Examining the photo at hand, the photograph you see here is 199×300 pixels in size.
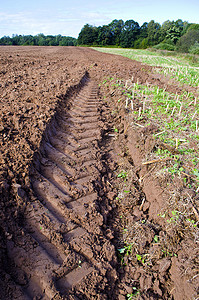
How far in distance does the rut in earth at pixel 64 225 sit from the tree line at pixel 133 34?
45.0m

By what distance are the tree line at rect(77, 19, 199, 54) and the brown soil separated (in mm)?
44446

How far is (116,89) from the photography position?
6176mm

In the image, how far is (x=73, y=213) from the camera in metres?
2.56

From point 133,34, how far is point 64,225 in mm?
57195

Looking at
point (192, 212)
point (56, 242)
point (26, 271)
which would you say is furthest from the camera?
point (192, 212)

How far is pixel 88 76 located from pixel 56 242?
6.99m

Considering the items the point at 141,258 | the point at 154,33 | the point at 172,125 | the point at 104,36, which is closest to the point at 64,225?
the point at 141,258

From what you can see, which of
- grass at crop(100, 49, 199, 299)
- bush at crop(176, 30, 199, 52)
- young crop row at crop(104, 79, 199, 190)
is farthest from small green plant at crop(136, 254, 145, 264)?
bush at crop(176, 30, 199, 52)

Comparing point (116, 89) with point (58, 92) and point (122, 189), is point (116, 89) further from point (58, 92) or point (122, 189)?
point (122, 189)

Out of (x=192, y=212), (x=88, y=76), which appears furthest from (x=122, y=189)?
(x=88, y=76)

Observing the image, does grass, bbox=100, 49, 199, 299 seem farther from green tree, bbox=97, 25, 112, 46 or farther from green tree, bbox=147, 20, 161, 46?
Result: green tree, bbox=97, 25, 112, 46

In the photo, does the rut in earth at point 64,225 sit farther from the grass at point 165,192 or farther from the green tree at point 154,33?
the green tree at point 154,33

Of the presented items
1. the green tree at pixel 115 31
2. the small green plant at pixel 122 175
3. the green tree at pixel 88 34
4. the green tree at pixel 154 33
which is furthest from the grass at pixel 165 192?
the green tree at pixel 115 31

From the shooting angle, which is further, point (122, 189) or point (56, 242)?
point (122, 189)
